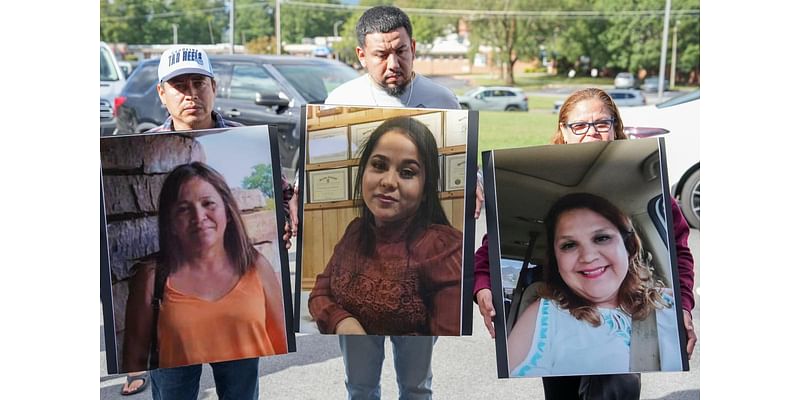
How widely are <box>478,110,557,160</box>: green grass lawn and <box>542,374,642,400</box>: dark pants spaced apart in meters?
13.0

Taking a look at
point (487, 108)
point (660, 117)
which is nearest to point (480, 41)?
point (487, 108)

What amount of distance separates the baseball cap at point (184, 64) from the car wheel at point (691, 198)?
648 centimetres

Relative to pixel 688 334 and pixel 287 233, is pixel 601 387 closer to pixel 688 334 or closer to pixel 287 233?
pixel 688 334

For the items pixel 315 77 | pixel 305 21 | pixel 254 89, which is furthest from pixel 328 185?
pixel 305 21

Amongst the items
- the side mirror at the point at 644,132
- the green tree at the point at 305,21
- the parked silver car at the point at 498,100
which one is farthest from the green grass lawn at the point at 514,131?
the green tree at the point at 305,21

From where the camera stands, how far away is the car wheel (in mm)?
8359

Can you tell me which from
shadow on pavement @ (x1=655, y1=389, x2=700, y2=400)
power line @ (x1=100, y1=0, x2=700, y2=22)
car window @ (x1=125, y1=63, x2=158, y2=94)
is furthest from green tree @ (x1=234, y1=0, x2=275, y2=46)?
shadow on pavement @ (x1=655, y1=389, x2=700, y2=400)

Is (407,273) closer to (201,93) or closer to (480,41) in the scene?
(201,93)

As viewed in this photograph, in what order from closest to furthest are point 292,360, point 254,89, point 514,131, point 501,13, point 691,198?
point 292,360 → point 691,198 → point 254,89 → point 514,131 → point 501,13

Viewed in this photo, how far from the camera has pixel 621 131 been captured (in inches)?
116

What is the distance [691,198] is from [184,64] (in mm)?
6662

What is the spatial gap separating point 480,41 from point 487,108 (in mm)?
27532

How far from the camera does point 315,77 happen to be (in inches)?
442

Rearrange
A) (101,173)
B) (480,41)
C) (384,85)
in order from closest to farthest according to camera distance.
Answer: (101,173) → (384,85) → (480,41)
